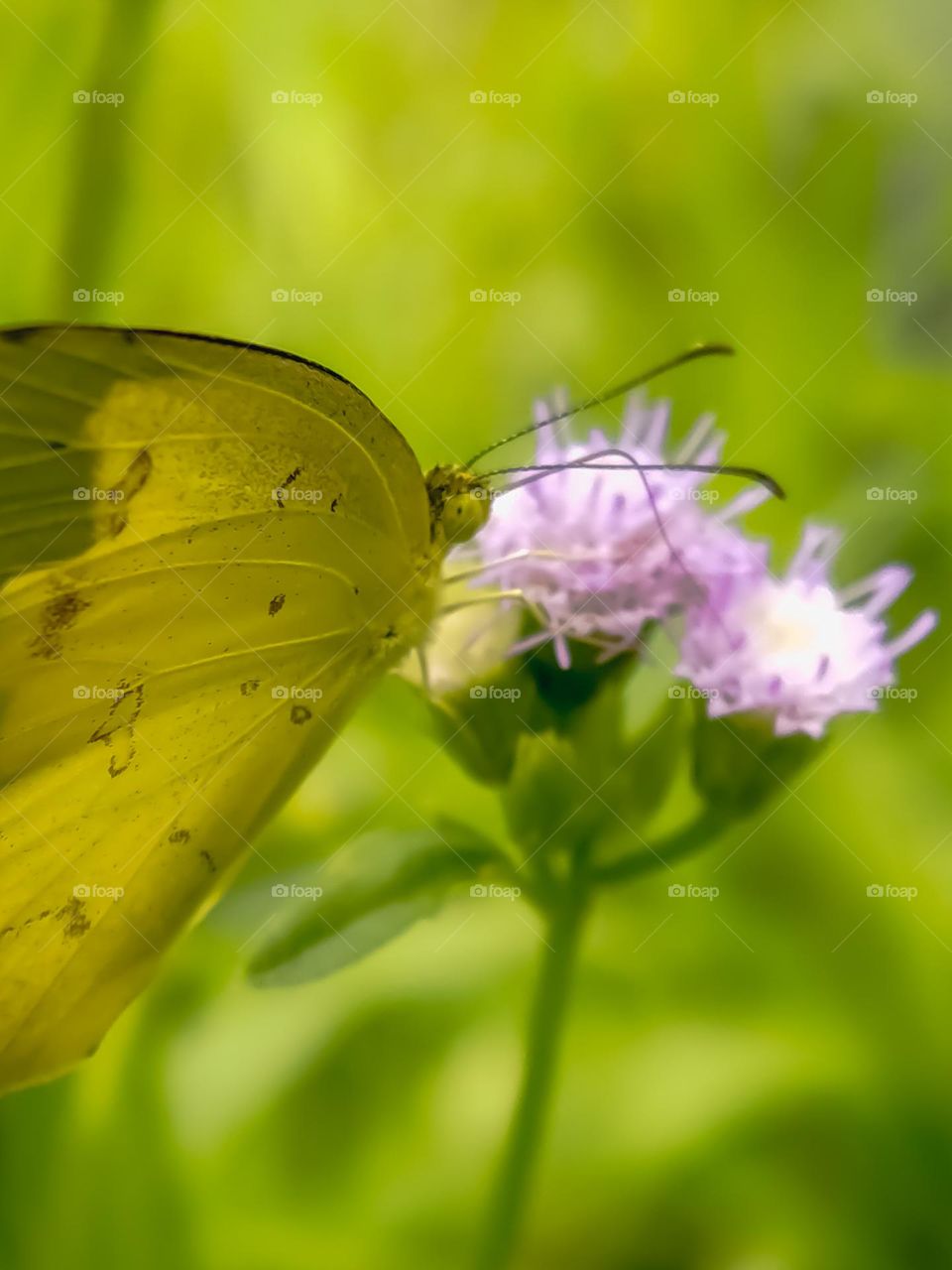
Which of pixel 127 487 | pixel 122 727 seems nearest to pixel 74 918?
pixel 122 727

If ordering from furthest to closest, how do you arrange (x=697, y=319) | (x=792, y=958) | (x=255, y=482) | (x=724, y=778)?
(x=697, y=319)
(x=792, y=958)
(x=724, y=778)
(x=255, y=482)

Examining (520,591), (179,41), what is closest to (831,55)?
(179,41)

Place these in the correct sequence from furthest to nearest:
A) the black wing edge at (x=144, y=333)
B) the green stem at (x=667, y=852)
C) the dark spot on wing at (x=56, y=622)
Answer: the green stem at (x=667, y=852) < the dark spot on wing at (x=56, y=622) < the black wing edge at (x=144, y=333)

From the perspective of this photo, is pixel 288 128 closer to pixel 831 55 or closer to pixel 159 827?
pixel 831 55

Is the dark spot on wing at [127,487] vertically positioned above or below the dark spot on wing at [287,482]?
below

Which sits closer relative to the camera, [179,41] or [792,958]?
[792,958]

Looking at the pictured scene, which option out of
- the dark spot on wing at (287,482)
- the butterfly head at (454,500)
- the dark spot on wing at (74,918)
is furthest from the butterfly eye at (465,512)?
the dark spot on wing at (74,918)

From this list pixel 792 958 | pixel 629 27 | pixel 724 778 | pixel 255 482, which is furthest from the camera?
pixel 629 27

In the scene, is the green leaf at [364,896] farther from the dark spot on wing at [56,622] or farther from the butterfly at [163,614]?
the dark spot on wing at [56,622]
